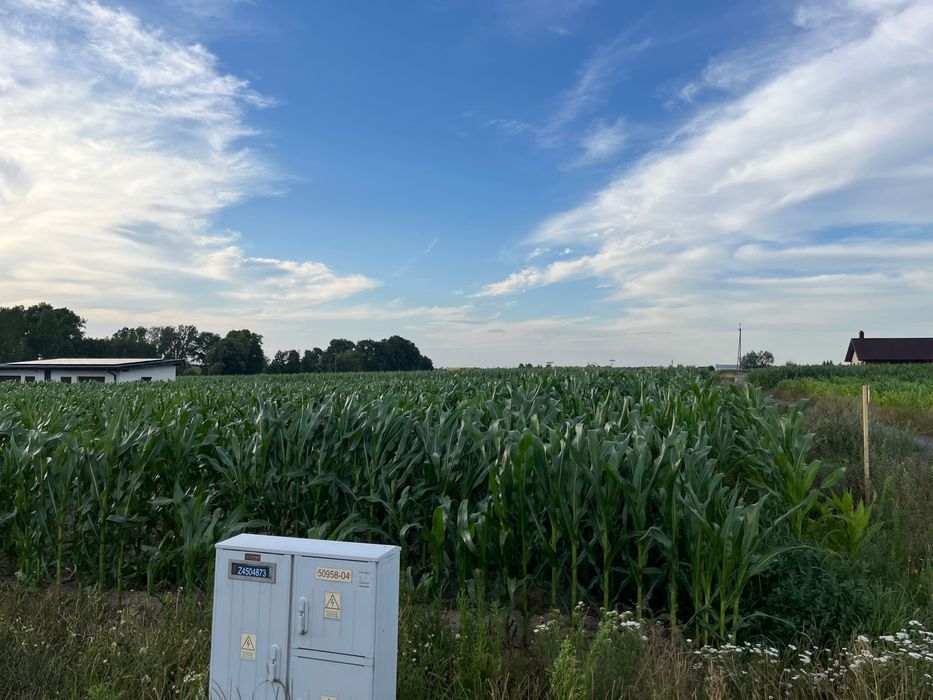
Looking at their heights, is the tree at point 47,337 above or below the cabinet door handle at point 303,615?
above

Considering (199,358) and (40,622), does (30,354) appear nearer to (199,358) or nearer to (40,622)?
(199,358)

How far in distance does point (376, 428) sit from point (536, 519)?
2059 millimetres

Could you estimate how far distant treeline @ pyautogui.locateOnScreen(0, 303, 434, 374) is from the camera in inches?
3669

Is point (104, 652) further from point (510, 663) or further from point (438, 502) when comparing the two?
point (438, 502)

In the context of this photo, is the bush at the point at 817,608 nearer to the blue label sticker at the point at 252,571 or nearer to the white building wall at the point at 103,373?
the blue label sticker at the point at 252,571

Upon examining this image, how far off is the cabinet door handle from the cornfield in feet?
4.29

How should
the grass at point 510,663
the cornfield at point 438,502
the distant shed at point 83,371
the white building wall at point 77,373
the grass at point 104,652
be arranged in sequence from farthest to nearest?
1. the distant shed at point 83,371
2. the white building wall at point 77,373
3. the cornfield at point 438,502
4. the grass at point 104,652
5. the grass at point 510,663

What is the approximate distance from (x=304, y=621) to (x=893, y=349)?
344 feet

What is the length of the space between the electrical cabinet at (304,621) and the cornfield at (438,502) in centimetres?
118

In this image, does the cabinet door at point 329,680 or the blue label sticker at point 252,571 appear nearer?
the cabinet door at point 329,680

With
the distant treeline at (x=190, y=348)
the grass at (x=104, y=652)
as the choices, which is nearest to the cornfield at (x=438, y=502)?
the grass at (x=104, y=652)

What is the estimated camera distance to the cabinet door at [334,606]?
9.91 feet

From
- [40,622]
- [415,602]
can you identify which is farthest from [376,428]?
[40,622]

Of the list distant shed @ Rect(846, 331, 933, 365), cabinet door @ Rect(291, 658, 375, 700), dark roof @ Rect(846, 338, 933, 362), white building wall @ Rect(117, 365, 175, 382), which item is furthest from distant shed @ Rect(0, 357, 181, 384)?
dark roof @ Rect(846, 338, 933, 362)
